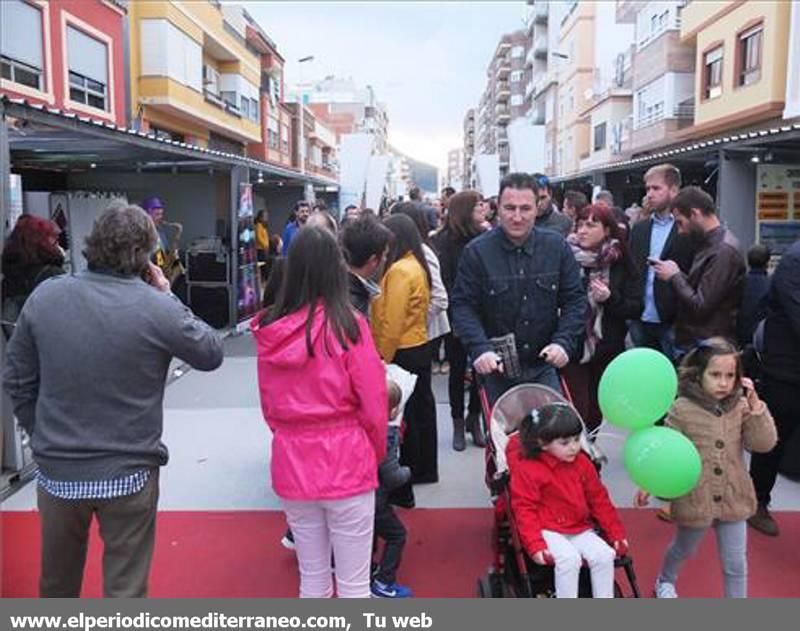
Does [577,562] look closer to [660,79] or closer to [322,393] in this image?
[322,393]

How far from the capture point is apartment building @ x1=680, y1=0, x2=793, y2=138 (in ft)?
57.1

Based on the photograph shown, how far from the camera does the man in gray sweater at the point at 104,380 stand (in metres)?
2.52

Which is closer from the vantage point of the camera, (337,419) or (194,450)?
(337,419)

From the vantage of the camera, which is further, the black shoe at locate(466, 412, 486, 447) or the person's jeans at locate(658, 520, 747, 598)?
the black shoe at locate(466, 412, 486, 447)

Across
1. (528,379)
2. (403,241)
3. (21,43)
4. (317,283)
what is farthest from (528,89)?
(317,283)

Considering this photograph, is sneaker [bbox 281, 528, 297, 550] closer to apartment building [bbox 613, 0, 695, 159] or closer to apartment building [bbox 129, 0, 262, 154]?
apartment building [bbox 129, 0, 262, 154]

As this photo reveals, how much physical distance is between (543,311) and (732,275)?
149 cm

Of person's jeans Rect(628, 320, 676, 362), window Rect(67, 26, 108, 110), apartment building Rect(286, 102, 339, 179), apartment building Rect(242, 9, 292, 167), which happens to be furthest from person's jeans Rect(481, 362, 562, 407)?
apartment building Rect(286, 102, 339, 179)

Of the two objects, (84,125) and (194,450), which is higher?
(84,125)

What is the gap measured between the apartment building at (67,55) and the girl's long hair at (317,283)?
12690mm

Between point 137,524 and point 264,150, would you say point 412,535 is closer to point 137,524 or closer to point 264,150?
point 137,524

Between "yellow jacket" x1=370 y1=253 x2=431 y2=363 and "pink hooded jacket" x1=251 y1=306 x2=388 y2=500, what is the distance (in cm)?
160

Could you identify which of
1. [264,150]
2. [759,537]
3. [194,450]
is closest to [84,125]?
[194,450]

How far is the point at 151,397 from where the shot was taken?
265cm
